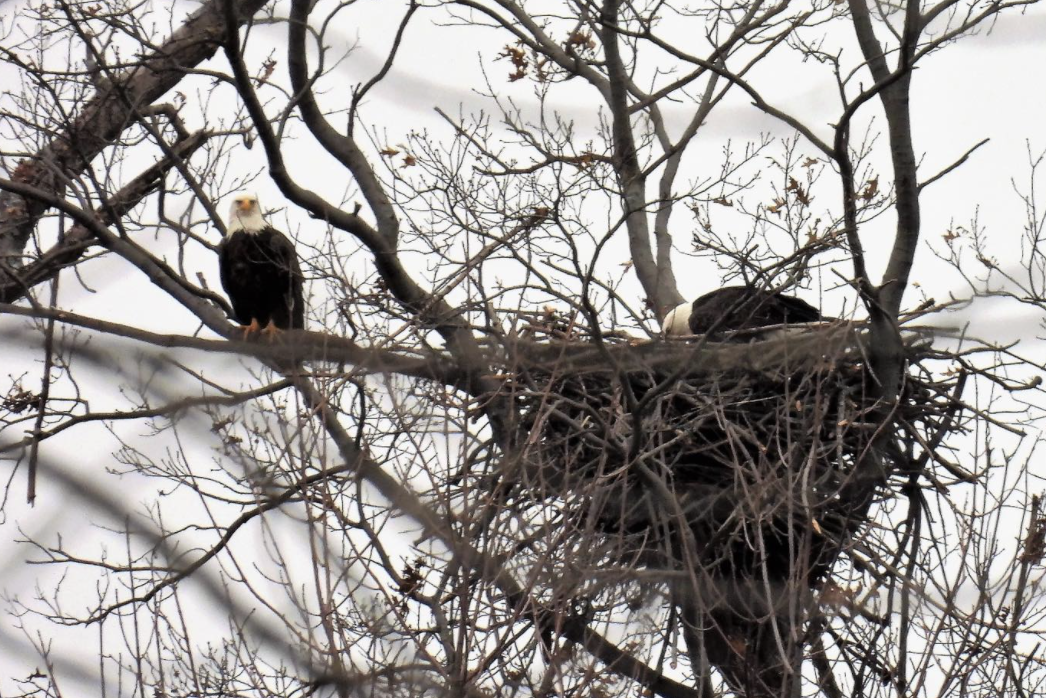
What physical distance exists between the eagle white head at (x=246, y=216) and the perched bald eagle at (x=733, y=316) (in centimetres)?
229

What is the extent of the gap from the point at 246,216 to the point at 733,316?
285 cm

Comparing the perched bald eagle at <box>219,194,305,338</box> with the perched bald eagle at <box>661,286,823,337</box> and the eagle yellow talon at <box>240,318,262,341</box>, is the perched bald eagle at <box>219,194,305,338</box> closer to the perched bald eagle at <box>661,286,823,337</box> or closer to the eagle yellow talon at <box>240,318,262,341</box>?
the eagle yellow talon at <box>240,318,262,341</box>

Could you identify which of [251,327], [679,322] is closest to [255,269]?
[251,327]

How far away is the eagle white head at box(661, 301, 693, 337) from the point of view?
22.8ft

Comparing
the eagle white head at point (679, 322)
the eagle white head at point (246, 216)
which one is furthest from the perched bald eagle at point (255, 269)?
the eagle white head at point (679, 322)

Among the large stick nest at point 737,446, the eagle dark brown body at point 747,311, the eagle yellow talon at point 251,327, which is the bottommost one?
the large stick nest at point 737,446

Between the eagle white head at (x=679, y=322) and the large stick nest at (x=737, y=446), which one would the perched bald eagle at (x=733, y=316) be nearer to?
the eagle white head at (x=679, y=322)

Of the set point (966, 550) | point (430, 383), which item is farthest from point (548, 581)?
point (966, 550)

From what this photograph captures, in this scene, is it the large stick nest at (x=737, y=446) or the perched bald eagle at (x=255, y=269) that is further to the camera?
the perched bald eagle at (x=255, y=269)

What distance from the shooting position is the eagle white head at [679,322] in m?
6.96

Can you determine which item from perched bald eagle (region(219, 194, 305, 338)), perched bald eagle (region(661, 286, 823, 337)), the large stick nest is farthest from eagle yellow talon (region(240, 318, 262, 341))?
perched bald eagle (region(661, 286, 823, 337))

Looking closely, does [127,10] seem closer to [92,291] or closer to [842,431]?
[842,431]

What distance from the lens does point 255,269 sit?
708cm

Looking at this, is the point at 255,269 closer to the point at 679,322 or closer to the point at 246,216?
the point at 246,216
